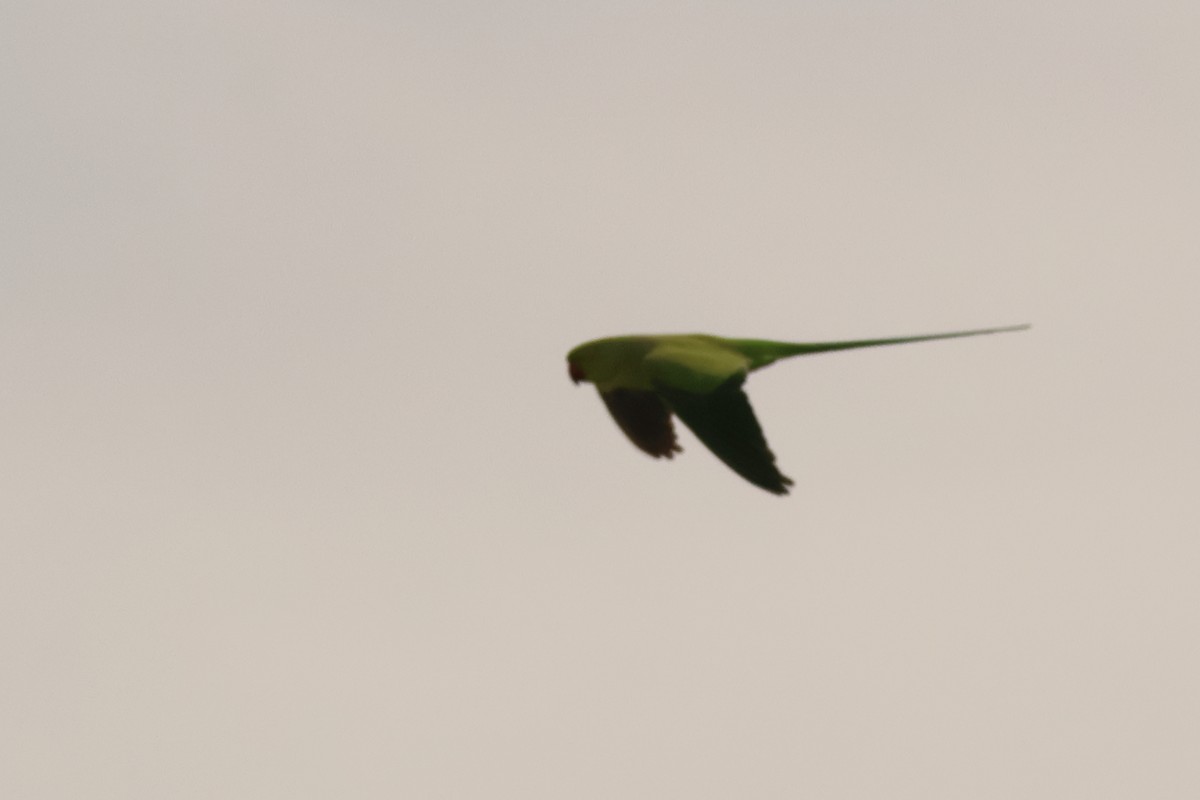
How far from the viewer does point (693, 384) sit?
9789mm

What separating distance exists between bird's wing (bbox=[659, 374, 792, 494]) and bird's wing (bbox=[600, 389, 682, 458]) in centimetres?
182

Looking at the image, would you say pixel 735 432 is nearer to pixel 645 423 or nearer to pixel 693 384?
pixel 693 384

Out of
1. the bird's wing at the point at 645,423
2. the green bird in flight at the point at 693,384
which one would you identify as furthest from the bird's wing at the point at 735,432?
the bird's wing at the point at 645,423

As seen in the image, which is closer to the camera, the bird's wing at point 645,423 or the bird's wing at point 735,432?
the bird's wing at point 735,432

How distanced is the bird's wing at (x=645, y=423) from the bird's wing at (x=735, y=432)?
182 centimetres

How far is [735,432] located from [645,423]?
2.21m

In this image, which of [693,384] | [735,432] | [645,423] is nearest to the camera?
[735,432]

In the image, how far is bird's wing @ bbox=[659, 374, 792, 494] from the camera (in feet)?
30.9

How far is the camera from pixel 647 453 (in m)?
11.7

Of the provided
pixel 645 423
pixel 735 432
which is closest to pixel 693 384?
pixel 735 432

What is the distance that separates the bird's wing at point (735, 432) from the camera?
9414 millimetres

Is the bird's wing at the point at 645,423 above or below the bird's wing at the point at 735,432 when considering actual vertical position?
above

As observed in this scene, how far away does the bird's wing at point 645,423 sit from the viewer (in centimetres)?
1159

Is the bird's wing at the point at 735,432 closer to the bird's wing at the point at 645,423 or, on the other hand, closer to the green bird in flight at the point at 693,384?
the green bird in flight at the point at 693,384
